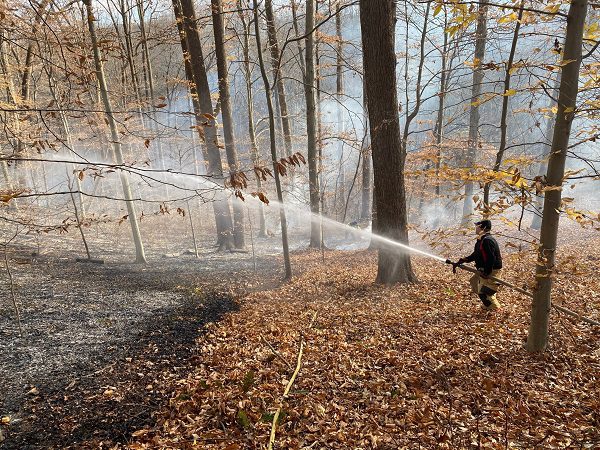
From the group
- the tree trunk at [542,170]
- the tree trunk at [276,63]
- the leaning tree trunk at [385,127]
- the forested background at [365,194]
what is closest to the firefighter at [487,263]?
the forested background at [365,194]

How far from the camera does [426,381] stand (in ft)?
15.6

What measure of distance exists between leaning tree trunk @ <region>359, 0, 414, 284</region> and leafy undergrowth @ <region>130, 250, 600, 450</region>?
130cm

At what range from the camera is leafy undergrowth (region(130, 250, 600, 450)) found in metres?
3.87

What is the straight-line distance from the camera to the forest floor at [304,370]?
3.99 meters

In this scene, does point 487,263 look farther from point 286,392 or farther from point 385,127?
point 286,392

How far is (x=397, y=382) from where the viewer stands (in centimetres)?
482

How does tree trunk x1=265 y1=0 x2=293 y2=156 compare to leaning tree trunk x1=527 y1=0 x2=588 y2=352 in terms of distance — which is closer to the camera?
leaning tree trunk x1=527 y1=0 x2=588 y2=352

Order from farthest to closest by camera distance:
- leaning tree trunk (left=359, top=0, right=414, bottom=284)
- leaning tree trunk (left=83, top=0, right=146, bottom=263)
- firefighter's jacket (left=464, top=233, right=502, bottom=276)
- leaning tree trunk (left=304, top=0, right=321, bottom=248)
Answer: leaning tree trunk (left=304, top=0, right=321, bottom=248) → leaning tree trunk (left=83, top=0, right=146, bottom=263) → leaning tree trunk (left=359, top=0, right=414, bottom=284) → firefighter's jacket (left=464, top=233, right=502, bottom=276)

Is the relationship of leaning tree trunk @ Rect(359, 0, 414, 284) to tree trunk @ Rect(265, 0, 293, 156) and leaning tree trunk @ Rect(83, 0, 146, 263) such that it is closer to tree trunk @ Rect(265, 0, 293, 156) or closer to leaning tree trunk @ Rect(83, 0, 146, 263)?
tree trunk @ Rect(265, 0, 293, 156)

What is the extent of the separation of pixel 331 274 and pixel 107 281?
21.9 ft

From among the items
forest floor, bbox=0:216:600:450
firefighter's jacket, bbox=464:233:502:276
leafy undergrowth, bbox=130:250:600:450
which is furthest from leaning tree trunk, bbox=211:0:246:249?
firefighter's jacket, bbox=464:233:502:276

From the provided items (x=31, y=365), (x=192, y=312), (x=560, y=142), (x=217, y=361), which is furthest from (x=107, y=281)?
(x=560, y=142)

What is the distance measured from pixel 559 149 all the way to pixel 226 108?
1358 centimetres

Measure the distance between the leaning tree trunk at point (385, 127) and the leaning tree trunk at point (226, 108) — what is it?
526 centimetres
